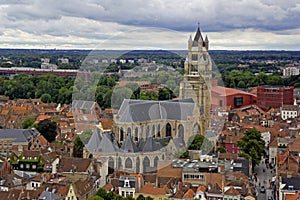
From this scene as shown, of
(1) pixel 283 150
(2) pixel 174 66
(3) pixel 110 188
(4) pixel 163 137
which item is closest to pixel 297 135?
(1) pixel 283 150

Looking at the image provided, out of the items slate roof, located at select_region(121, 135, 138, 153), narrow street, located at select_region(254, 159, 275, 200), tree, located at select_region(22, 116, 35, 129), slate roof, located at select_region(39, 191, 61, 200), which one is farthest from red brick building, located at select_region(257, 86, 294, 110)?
slate roof, located at select_region(39, 191, 61, 200)

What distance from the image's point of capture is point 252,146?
38.1 metres

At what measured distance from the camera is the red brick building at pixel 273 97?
228ft

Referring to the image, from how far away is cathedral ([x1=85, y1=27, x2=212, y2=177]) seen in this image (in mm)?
33031

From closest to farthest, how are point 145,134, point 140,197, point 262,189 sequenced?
1. point 140,197
2. point 262,189
3. point 145,134

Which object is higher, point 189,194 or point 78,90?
point 78,90

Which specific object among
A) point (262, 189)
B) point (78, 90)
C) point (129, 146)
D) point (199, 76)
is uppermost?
point (199, 76)

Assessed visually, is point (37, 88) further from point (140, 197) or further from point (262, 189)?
point (140, 197)

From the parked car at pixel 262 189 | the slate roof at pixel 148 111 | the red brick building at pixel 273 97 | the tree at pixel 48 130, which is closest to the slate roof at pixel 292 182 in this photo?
the parked car at pixel 262 189

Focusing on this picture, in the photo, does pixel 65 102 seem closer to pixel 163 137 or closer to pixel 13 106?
pixel 13 106

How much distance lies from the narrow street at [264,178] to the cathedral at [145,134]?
491 centimetres

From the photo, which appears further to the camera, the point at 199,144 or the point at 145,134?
the point at 199,144

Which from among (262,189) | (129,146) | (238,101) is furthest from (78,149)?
(238,101)

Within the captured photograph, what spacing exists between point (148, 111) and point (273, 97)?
39.8 meters
